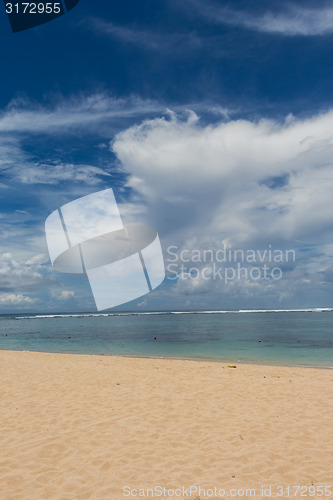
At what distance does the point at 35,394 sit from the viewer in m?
10.9

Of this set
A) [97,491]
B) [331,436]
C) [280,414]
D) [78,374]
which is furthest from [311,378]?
[97,491]

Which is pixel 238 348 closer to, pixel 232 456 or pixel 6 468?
pixel 232 456

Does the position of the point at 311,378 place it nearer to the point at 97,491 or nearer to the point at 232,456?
the point at 232,456

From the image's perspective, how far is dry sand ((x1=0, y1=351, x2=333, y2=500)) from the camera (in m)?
5.38

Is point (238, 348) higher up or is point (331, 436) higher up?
point (331, 436)

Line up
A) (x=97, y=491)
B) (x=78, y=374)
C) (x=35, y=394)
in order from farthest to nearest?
(x=78, y=374) < (x=35, y=394) < (x=97, y=491)

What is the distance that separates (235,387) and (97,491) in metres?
7.58

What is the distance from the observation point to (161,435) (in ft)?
23.7

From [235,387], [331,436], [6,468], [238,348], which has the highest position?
[6,468]

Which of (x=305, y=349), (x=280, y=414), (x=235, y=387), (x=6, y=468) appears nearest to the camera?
(x=6, y=468)

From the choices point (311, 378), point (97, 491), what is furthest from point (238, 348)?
point (97, 491)

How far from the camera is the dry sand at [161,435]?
5375 millimetres

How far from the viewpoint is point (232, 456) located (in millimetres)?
6152

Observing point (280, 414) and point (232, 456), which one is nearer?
point (232, 456)
